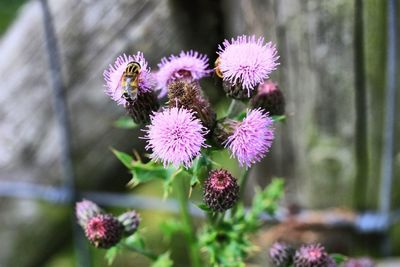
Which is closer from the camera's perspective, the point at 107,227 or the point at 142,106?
the point at 142,106

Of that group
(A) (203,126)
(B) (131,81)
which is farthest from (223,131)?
(B) (131,81)

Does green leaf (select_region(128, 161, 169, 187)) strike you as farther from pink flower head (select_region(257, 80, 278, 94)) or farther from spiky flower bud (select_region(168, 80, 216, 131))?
pink flower head (select_region(257, 80, 278, 94))

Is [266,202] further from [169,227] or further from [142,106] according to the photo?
[142,106]

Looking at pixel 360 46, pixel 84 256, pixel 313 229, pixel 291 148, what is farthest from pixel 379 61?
pixel 84 256

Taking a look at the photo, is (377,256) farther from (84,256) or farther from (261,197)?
(84,256)

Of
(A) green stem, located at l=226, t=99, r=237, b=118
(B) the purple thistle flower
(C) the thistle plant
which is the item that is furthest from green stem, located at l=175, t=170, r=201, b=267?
(B) the purple thistle flower
